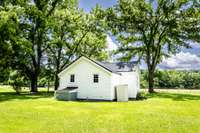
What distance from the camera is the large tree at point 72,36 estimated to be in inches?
1893

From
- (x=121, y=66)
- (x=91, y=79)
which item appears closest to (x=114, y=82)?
(x=91, y=79)

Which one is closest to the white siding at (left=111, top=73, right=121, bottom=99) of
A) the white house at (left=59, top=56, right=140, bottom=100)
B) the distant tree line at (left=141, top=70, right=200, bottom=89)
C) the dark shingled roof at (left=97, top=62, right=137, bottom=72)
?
the white house at (left=59, top=56, right=140, bottom=100)

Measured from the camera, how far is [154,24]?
44312 millimetres

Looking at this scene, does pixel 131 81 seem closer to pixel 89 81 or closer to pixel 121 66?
pixel 121 66

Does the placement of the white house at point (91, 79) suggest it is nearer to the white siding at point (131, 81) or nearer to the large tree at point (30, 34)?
the white siding at point (131, 81)

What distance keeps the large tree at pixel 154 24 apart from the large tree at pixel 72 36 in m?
4.21

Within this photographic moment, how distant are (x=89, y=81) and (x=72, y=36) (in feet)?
63.4

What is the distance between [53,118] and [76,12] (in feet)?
116

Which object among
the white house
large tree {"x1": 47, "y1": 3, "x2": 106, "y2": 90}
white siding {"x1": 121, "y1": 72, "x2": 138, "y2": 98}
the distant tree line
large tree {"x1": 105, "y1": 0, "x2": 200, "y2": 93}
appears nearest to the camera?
the white house

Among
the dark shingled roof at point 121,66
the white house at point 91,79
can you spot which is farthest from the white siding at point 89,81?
the dark shingled roof at point 121,66

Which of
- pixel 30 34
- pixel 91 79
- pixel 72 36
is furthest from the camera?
pixel 72 36

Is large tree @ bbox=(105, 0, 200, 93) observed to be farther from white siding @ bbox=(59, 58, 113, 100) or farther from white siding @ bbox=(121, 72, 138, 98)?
white siding @ bbox=(59, 58, 113, 100)

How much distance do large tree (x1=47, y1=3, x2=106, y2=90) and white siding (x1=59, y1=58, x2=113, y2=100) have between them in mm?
13983

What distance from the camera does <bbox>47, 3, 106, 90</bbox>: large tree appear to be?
158 feet
